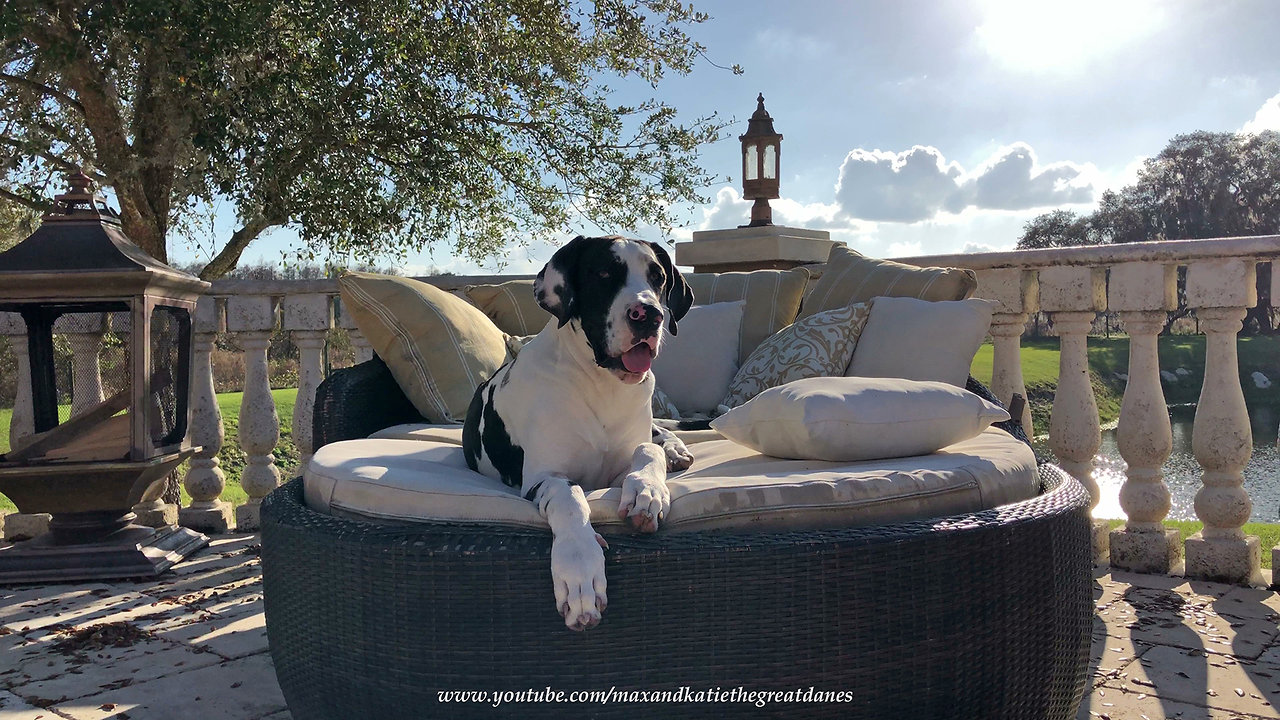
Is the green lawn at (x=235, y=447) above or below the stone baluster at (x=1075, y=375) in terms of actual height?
below

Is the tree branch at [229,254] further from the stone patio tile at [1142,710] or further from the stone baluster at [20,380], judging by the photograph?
the stone patio tile at [1142,710]

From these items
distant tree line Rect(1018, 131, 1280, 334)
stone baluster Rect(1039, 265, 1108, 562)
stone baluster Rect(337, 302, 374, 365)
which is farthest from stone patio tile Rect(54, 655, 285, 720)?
distant tree line Rect(1018, 131, 1280, 334)

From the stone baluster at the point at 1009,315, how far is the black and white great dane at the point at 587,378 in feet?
7.26

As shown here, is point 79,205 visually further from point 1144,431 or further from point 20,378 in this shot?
point 1144,431

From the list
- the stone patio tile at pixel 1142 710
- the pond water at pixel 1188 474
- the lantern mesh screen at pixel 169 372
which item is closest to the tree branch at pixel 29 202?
the lantern mesh screen at pixel 169 372

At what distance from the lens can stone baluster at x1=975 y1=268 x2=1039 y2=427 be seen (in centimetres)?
404

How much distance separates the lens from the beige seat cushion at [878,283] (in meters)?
3.41

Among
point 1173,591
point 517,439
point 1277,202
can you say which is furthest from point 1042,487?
point 1277,202

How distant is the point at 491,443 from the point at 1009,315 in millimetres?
2668

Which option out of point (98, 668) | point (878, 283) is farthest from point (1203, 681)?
point (98, 668)

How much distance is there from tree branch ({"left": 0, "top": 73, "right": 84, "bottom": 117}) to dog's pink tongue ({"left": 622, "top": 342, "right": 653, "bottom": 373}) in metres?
5.66

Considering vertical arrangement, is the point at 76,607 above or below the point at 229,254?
below

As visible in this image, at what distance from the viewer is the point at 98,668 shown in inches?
112

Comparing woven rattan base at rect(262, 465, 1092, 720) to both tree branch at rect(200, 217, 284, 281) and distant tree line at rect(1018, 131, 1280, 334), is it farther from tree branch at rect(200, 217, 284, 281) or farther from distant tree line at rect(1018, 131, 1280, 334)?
distant tree line at rect(1018, 131, 1280, 334)
